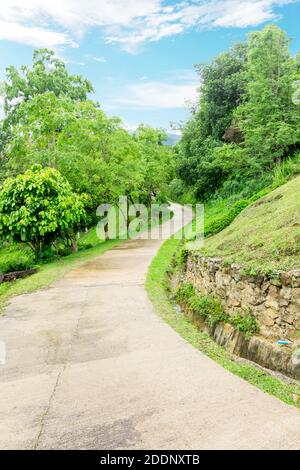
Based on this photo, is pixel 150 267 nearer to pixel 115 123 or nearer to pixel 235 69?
pixel 115 123

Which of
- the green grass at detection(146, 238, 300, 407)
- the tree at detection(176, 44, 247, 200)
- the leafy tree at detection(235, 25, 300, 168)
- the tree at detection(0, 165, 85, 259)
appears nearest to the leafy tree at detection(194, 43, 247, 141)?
the tree at detection(176, 44, 247, 200)

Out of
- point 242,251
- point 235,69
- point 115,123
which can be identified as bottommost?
point 242,251

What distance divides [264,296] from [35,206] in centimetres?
920

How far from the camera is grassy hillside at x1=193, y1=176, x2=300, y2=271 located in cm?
555

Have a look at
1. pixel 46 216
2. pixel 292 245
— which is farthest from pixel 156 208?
pixel 292 245

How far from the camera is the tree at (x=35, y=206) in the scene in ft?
40.4

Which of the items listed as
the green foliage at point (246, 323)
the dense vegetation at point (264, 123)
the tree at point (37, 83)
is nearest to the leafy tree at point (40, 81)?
the tree at point (37, 83)

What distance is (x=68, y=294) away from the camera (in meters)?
7.94

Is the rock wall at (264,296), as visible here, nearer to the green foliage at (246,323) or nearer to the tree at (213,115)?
the green foliage at (246,323)

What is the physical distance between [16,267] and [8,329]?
7.55 metres

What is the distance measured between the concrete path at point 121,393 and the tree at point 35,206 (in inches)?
254

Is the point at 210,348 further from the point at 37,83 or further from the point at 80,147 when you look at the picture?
the point at 37,83

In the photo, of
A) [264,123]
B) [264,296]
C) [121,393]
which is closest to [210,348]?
[264,296]

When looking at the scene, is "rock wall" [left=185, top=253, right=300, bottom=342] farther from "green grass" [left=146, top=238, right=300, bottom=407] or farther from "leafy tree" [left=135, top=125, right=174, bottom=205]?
"leafy tree" [left=135, top=125, right=174, bottom=205]
